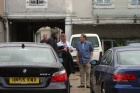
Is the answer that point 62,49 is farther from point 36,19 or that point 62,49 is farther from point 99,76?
point 36,19

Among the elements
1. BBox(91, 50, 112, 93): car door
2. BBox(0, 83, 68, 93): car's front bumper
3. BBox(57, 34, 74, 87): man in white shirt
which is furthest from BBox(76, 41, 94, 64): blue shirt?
BBox(0, 83, 68, 93): car's front bumper

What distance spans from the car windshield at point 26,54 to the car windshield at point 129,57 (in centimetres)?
147

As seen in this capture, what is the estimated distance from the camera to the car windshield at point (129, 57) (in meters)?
8.82

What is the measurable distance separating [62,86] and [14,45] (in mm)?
1687

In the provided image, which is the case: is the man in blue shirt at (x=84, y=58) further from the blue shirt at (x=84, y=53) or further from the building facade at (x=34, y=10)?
the building facade at (x=34, y=10)

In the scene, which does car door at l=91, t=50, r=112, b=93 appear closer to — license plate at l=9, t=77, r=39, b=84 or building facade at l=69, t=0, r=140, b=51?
license plate at l=9, t=77, r=39, b=84

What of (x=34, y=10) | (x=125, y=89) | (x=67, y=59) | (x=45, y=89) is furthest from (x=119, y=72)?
(x=34, y=10)

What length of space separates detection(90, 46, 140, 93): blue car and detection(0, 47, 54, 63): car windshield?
1268 mm

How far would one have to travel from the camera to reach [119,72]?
825 cm

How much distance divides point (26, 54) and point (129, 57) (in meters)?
2.18

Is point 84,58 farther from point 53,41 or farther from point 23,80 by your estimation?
point 23,80

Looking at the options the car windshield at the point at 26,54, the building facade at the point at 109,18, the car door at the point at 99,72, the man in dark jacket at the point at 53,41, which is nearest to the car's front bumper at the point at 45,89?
the car windshield at the point at 26,54

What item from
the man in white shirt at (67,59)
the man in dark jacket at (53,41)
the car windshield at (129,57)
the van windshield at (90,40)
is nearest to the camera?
the car windshield at (129,57)

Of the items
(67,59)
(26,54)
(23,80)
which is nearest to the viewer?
(23,80)
